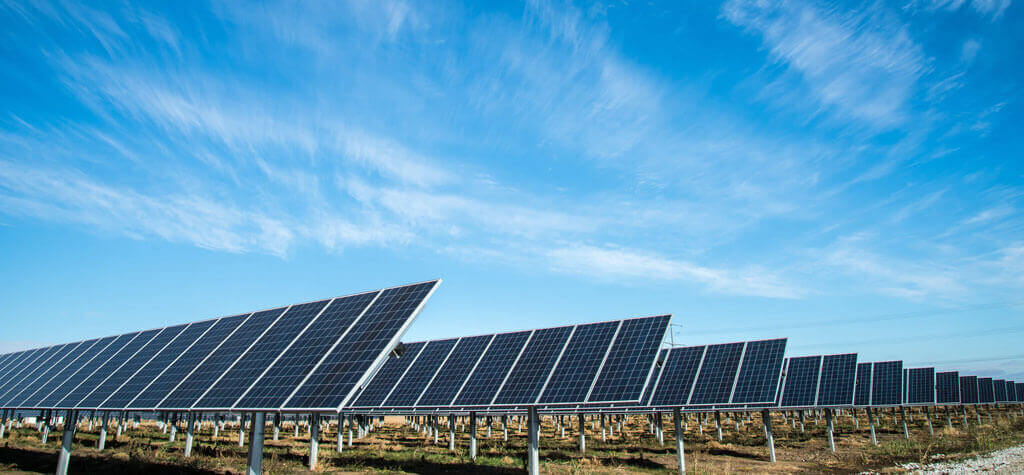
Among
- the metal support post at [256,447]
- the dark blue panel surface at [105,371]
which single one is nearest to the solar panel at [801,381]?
the metal support post at [256,447]

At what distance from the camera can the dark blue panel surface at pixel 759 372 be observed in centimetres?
2917

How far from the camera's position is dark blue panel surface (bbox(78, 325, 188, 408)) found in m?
21.2

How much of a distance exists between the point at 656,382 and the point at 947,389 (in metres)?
50.6

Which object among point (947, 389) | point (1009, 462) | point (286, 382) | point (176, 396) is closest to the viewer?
point (286, 382)

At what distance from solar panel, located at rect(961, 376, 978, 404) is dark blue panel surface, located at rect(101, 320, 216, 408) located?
86.4 m

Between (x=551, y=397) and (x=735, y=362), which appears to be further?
(x=735, y=362)

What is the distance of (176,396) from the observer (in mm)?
18281

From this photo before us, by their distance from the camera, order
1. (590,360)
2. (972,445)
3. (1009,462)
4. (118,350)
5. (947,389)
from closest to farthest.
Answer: (590,360) < (1009,462) < (118,350) < (972,445) < (947,389)

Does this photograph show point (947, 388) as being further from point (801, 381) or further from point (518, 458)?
point (518, 458)

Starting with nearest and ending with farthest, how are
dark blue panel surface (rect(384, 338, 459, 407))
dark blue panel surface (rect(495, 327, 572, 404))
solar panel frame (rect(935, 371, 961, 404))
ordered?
1. dark blue panel surface (rect(495, 327, 572, 404))
2. dark blue panel surface (rect(384, 338, 459, 407))
3. solar panel frame (rect(935, 371, 961, 404))

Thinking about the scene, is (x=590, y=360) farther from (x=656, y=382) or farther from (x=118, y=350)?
(x=118, y=350)

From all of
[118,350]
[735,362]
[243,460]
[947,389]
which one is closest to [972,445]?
[735,362]

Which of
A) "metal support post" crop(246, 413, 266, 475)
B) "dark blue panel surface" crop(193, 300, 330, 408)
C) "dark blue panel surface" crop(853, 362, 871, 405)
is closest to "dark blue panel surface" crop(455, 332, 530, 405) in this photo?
"dark blue panel surface" crop(193, 300, 330, 408)

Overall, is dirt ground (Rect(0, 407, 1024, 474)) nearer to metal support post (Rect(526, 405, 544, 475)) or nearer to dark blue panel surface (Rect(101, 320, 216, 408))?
dark blue panel surface (Rect(101, 320, 216, 408))
